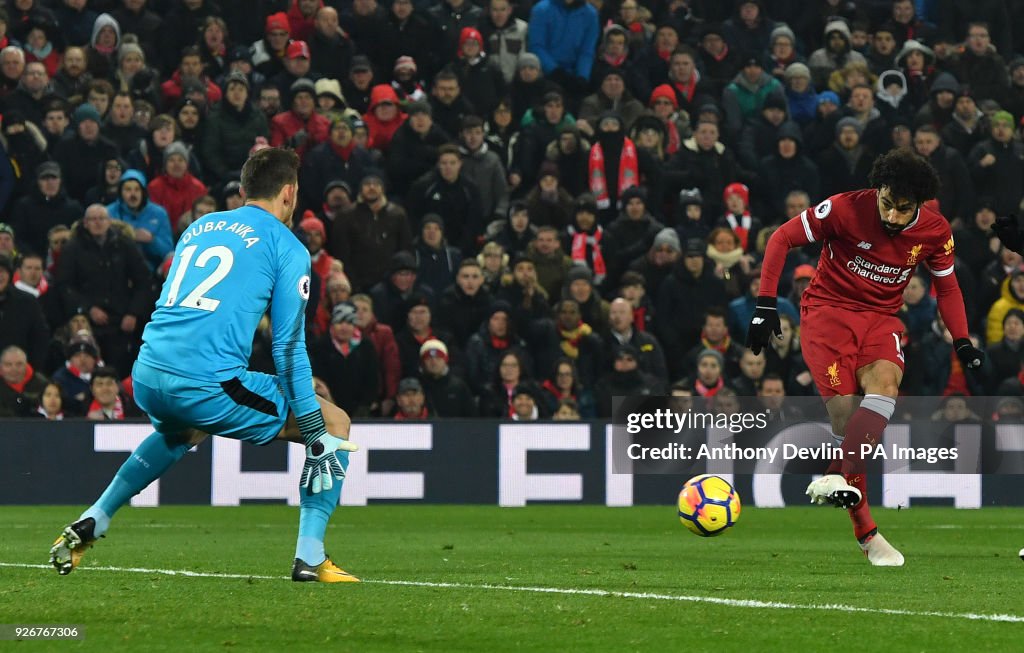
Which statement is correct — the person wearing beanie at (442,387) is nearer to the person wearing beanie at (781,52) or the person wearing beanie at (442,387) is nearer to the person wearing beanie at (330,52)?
the person wearing beanie at (330,52)

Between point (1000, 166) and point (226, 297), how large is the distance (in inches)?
539

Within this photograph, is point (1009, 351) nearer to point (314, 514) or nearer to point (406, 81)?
point (406, 81)

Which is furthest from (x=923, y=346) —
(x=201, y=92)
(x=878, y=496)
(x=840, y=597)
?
(x=840, y=597)

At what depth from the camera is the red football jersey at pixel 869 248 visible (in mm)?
9352

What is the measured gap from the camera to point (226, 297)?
7.14 meters

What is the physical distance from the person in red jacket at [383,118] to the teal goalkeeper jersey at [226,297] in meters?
11.6

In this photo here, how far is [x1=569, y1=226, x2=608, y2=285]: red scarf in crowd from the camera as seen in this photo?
17.9 metres

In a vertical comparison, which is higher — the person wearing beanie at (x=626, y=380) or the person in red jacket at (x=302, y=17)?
the person in red jacket at (x=302, y=17)

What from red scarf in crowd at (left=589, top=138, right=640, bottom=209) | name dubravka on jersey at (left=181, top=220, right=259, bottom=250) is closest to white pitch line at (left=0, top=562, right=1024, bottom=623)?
name dubravka on jersey at (left=181, top=220, right=259, bottom=250)

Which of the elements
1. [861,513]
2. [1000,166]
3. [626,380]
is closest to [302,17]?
[626,380]

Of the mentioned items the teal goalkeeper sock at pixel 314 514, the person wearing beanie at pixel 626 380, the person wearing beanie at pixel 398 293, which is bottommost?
the teal goalkeeper sock at pixel 314 514

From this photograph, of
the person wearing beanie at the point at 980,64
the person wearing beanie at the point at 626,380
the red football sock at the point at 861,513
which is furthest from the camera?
the person wearing beanie at the point at 980,64

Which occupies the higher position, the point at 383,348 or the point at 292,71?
the point at 292,71

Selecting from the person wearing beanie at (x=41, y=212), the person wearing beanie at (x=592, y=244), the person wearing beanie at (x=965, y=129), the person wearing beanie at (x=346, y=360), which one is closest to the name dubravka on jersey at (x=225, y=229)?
the person wearing beanie at (x=346, y=360)
